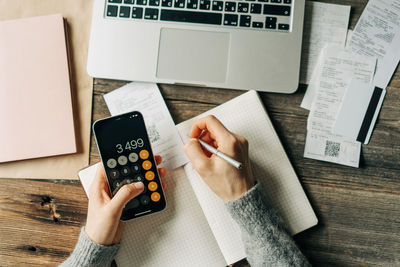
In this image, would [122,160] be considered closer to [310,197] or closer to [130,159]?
[130,159]

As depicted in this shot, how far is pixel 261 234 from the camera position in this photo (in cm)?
63

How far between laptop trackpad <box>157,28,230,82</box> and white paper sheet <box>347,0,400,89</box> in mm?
286

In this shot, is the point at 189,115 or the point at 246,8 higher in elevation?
the point at 246,8

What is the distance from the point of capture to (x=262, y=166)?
69cm

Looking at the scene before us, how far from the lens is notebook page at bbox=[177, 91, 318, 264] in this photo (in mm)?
676

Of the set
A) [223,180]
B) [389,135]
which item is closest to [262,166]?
[223,180]

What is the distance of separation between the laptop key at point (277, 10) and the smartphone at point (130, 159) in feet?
1.11

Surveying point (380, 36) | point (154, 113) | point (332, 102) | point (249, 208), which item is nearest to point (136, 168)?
point (154, 113)

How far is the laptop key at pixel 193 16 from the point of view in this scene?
693 mm

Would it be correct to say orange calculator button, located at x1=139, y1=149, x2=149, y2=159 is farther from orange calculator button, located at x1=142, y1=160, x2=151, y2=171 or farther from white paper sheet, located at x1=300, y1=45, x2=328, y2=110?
white paper sheet, located at x1=300, y1=45, x2=328, y2=110

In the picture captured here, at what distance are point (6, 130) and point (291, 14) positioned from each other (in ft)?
2.14

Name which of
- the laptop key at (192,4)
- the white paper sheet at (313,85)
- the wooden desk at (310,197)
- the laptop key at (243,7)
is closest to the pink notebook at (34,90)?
the wooden desk at (310,197)

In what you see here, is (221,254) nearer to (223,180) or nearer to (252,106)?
(223,180)

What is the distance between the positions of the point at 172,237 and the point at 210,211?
96mm
